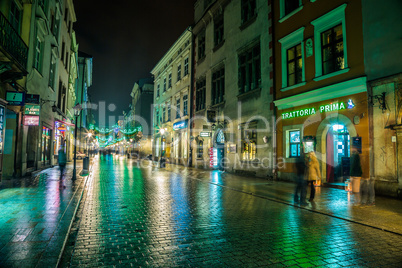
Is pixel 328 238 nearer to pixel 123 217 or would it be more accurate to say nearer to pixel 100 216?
pixel 123 217

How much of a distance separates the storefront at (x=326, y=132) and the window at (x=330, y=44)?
1.36 meters

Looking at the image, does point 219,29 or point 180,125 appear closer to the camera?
point 219,29

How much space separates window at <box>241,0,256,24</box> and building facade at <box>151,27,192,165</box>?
32.5 feet

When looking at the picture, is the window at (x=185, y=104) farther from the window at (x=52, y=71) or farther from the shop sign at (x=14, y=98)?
the shop sign at (x=14, y=98)

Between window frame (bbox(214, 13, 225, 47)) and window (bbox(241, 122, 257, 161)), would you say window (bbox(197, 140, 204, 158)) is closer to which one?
window (bbox(241, 122, 257, 161))

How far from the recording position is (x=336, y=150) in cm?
1375

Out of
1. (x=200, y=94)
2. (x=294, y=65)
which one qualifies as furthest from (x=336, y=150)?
(x=200, y=94)

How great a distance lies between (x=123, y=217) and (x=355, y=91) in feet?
35.6

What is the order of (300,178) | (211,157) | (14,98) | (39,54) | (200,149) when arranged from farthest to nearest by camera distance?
(200,149) < (211,157) < (39,54) < (14,98) < (300,178)

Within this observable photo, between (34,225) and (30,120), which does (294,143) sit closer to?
(34,225)

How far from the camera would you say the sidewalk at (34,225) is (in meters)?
4.13

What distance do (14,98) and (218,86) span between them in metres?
15.7

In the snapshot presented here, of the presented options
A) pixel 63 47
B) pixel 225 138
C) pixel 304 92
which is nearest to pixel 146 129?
pixel 63 47

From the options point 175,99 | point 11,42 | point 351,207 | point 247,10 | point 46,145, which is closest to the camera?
point 351,207
